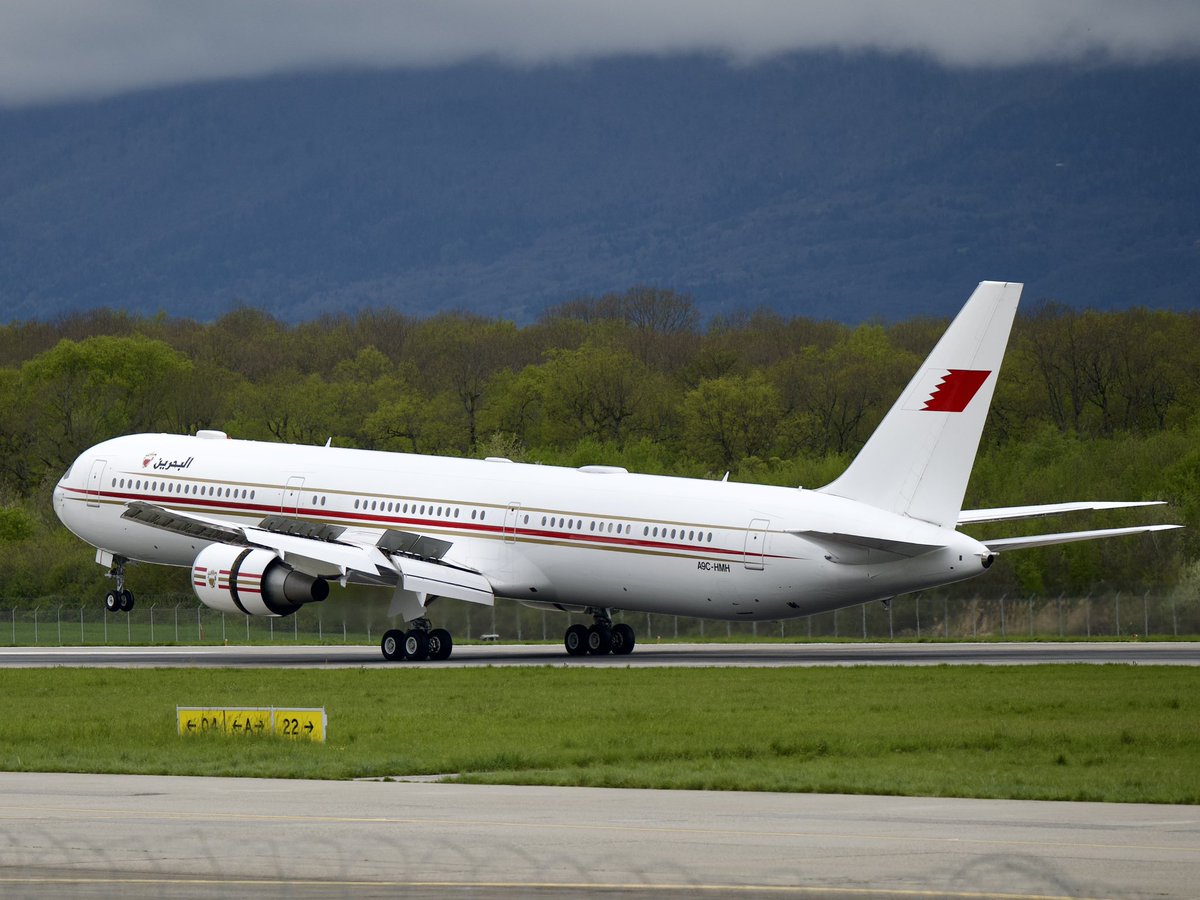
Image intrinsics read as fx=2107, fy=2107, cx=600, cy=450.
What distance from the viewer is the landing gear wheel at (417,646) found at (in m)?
53.2

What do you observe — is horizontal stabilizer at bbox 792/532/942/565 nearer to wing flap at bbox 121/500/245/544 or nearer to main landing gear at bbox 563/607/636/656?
main landing gear at bbox 563/607/636/656

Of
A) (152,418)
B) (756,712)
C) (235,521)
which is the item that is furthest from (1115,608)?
(152,418)

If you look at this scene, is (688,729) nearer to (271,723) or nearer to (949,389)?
(271,723)

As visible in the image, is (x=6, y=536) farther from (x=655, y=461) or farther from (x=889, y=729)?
(x=889, y=729)

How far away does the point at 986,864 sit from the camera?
1775 centimetres

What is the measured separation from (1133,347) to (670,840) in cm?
10631

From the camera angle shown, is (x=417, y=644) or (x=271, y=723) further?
(x=417, y=644)

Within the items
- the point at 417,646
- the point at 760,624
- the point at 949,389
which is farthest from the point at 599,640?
the point at 760,624

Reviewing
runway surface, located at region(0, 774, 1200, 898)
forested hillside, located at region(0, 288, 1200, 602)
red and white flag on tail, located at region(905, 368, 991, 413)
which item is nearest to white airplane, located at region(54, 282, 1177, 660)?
red and white flag on tail, located at region(905, 368, 991, 413)

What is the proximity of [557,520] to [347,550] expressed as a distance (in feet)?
17.3

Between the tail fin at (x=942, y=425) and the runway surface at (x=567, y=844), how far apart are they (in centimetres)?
2612

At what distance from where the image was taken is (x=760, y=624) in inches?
2707

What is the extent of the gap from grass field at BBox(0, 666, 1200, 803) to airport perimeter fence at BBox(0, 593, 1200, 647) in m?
21.5

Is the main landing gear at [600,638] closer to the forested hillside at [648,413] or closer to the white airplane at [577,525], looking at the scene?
the white airplane at [577,525]
